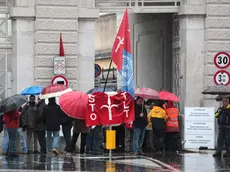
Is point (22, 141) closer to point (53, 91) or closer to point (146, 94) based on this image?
point (53, 91)

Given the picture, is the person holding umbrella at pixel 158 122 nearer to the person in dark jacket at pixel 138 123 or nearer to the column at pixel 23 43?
the person in dark jacket at pixel 138 123

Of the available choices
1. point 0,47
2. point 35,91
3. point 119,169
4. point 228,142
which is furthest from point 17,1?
point 119,169

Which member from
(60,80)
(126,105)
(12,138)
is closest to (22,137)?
(12,138)

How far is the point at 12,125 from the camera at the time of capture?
2586cm

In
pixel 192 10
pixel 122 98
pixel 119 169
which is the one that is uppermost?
pixel 192 10

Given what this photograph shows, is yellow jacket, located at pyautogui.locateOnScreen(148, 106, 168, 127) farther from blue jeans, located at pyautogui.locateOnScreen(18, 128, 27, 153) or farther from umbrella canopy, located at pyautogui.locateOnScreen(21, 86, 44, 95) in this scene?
blue jeans, located at pyautogui.locateOnScreen(18, 128, 27, 153)

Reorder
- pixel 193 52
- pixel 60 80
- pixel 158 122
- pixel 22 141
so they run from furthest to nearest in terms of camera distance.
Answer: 1. pixel 193 52
2. pixel 60 80
3. pixel 158 122
4. pixel 22 141

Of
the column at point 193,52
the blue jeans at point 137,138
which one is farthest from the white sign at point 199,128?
the blue jeans at point 137,138

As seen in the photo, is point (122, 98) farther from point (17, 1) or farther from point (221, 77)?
point (17, 1)

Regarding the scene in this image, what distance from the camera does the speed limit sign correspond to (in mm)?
29094

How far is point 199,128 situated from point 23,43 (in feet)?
20.7

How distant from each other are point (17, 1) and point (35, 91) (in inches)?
152

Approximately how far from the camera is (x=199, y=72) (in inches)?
1239

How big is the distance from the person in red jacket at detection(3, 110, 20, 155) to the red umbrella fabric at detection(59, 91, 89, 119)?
1.45 meters
